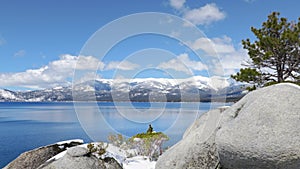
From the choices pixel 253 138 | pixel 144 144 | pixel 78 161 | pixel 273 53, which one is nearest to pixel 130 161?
pixel 144 144

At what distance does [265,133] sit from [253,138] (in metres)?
0.24

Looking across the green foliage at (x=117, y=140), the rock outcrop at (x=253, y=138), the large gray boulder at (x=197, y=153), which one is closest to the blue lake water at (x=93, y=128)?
the green foliage at (x=117, y=140)

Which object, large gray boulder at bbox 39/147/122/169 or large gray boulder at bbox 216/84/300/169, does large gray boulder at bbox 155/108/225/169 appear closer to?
large gray boulder at bbox 216/84/300/169

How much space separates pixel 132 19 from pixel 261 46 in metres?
10.1

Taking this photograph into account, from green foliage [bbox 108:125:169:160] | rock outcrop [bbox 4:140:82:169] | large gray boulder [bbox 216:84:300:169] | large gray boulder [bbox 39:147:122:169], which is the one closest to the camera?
large gray boulder [bbox 216:84:300:169]

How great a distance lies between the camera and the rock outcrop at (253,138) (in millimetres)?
5012

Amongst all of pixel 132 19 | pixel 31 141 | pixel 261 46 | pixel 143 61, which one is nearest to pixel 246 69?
pixel 261 46

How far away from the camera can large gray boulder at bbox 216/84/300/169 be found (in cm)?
499

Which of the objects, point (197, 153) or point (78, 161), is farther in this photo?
point (78, 161)

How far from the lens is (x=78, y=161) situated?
7.07 metres

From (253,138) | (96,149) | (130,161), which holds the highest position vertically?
(253,138)

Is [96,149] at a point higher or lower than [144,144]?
higher

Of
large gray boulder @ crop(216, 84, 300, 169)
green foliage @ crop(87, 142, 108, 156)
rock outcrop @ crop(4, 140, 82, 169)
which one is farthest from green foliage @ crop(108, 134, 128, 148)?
large gray boulder @ crop(216, 84, 300, 169)

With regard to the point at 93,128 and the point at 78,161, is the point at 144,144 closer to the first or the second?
the point at 78,161
